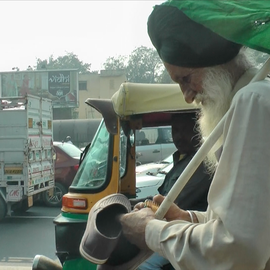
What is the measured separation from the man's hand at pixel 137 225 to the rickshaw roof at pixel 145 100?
1.87 metres

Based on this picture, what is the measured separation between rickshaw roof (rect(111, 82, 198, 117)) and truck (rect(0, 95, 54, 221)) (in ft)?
21.4

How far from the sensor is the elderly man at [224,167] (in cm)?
109

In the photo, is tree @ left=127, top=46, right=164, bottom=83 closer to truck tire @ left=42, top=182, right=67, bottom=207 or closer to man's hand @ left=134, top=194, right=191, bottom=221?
truck tire @ left=42, top=182, right=67, bottom=207

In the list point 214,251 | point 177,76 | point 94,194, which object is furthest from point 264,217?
point 94,194

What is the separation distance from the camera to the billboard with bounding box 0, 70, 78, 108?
39375 mm

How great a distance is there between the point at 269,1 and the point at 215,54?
237 mm

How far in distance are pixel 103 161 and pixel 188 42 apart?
7.93 ft

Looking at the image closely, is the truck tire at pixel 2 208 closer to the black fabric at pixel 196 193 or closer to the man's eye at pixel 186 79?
the black fabric at pixel 196 193

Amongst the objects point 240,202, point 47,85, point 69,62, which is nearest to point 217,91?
point 240,202

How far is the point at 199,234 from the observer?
1.19 m

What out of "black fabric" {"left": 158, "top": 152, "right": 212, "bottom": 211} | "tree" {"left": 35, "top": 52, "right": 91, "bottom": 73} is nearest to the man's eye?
"black fabric" {"left": 158, "top": 152, "right": 212, "bottom": 211}

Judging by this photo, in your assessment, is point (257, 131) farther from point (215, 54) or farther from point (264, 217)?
point (215, 54)

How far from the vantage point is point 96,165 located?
383 cm

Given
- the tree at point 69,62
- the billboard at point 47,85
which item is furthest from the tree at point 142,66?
the billboard at point 47,85
